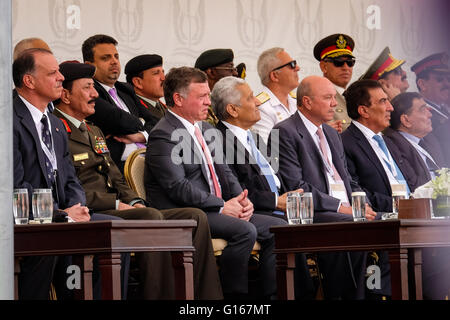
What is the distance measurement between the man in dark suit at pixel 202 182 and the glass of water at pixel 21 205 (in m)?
1.10

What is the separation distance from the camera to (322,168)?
532 centimetres

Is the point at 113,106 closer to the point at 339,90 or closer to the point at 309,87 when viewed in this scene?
the point at 309,87

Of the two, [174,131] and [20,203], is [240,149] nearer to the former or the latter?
[174,131]

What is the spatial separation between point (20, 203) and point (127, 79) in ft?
7.57

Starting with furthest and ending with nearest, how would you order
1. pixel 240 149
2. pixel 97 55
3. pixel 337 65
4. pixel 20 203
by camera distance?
pixel 337 65 → pixel 97 55 → pixel 240 149 → pixel 20 203

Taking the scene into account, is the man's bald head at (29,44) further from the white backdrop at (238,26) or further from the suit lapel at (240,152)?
the suit lapel at (240,152)

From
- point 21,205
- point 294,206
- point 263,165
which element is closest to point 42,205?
point 21,205

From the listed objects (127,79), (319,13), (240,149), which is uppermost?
(319,13)

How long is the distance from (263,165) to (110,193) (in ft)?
3.07

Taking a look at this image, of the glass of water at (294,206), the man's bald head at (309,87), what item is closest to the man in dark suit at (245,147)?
the man's bald head at (309,87)
